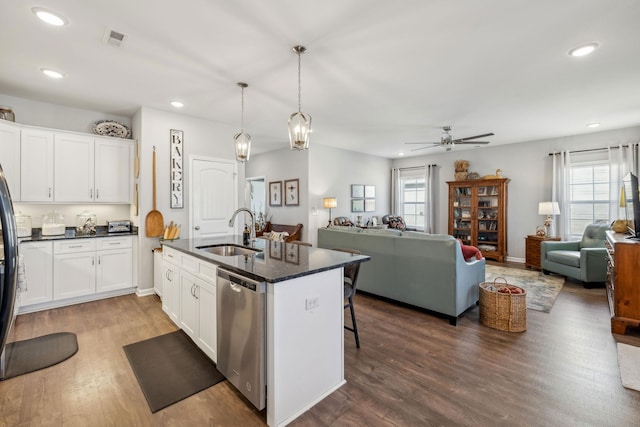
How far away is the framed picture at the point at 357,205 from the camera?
25.0ft

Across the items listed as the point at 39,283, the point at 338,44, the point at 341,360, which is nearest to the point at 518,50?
the point at 338,44

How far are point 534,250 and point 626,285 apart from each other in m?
2.95

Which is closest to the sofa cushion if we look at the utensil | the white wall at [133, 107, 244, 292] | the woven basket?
the woven basket

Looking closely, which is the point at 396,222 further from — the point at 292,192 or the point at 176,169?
the point at 176,169

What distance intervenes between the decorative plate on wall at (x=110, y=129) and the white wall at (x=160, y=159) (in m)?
0.17

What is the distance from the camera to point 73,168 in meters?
3.93

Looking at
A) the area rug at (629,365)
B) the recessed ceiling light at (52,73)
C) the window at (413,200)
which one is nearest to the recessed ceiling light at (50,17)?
the recessed ceiling light at (52,73)

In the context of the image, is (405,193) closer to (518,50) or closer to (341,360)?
(518,50)

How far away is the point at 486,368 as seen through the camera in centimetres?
233

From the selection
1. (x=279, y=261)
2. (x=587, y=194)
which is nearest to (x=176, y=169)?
(x=279, y=261)

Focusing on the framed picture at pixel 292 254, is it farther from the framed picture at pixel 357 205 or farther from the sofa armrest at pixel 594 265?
the framed picture at pixel 357 205

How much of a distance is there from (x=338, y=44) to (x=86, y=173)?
3880 millimetres

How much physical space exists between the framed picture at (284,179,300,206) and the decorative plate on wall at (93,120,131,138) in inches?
136

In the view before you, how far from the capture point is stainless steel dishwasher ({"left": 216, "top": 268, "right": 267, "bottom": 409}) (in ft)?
5.65
